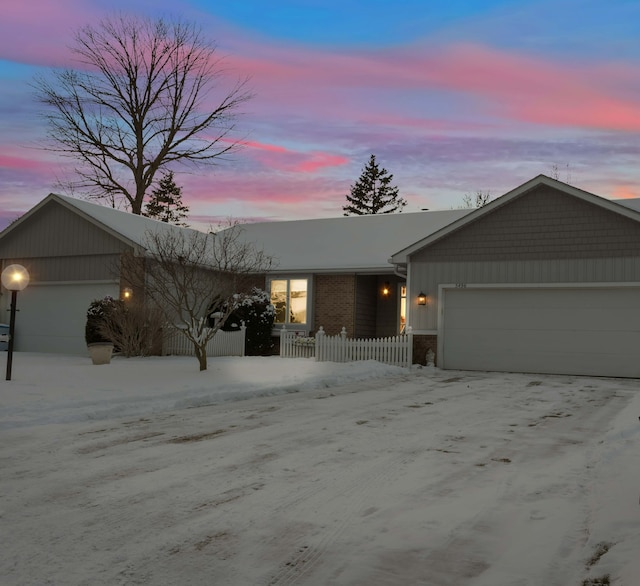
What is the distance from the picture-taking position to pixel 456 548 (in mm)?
3998

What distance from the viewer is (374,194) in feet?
204

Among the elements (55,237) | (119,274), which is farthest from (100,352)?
(55,237)

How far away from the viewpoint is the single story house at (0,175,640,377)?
17.5 m

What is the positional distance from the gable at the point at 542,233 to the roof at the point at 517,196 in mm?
124

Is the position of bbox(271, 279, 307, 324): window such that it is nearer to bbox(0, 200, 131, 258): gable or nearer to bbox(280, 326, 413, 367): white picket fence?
bbox(280, 326, 413, 367): white picket fence

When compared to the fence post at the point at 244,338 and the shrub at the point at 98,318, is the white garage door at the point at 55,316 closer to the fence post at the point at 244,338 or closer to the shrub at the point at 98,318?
the shrub at the point at 98,318

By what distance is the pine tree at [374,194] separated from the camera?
61688 mm

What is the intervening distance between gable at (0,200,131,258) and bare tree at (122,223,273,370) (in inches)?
66.6

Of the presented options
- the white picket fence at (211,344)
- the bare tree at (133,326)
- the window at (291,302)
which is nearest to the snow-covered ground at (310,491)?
the bare tree at (133,326)

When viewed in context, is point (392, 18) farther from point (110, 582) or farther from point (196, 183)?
point (196, 183)

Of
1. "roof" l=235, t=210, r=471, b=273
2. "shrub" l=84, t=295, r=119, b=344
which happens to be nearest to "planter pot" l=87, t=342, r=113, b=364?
"shrub" l=84, t=295, r=119, b=344

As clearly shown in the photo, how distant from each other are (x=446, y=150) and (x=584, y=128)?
584 centimetres

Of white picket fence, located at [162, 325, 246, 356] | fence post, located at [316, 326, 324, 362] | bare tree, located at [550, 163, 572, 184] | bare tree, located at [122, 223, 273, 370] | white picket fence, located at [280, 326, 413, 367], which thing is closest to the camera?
bare tree, located at [122, 223, 273, 370]

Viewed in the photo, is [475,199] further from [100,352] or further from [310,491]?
[310,491]
